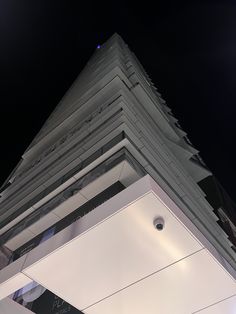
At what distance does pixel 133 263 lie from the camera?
10.4 ft

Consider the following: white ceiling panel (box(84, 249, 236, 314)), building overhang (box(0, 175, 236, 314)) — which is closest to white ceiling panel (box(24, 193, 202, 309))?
building overhang (box(0, 175, 236, 314))

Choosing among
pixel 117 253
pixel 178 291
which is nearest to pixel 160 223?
pixel 117 253

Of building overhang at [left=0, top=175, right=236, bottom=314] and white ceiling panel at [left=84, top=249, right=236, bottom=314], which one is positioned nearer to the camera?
building overhang at [left=0, top=175, right=236, bottom=314]

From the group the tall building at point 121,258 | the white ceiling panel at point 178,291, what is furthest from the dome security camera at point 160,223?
the white ceiling panel at point 178,291

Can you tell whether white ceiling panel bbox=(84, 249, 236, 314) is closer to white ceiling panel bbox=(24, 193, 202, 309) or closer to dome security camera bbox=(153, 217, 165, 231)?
white ceiling panel bbox=(24, 193, 202, 309)

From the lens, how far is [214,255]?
3.04m

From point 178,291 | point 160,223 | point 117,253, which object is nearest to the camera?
point 160,223

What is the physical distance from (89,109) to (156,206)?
7007mm

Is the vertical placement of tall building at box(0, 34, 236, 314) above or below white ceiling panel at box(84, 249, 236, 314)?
above

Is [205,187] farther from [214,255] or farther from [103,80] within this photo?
[214,255]

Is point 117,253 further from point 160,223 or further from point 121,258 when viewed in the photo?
point 160,223

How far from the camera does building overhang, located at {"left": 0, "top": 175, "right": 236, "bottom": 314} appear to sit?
2918mm

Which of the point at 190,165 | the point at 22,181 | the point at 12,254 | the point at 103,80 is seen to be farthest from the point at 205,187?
the point at 12,254

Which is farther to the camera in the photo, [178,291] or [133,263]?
[178,291]
